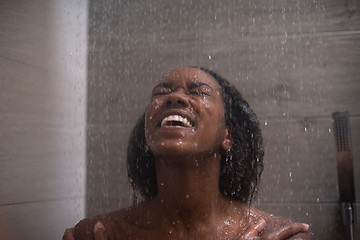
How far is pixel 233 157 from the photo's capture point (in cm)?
Result: 153

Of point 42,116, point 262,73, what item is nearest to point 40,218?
point 42,116

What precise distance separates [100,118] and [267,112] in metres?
0.85

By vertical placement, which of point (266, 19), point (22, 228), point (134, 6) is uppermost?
point (134, 6)

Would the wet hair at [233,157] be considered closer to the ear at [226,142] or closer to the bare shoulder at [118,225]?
the ear at [226,142]

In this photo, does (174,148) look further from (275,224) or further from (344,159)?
(344,159)

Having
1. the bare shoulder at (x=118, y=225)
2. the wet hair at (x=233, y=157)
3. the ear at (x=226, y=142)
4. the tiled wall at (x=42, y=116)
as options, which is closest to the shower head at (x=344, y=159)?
the wet hair at (x=233, y=157)

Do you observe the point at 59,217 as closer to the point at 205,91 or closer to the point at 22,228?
the point at 22,228

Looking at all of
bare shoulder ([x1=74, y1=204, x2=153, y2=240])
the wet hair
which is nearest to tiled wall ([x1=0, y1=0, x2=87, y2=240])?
bare shoulder ([x1=74, y1=204, x2=153, y2=240])

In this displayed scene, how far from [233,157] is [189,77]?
0.35m

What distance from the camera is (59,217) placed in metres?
1.87

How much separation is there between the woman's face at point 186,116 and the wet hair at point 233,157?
0.07m

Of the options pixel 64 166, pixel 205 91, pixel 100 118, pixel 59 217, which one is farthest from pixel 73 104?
pixel 205 91

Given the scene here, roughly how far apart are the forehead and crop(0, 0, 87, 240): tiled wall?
0.62m

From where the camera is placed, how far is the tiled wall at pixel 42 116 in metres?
1.55
